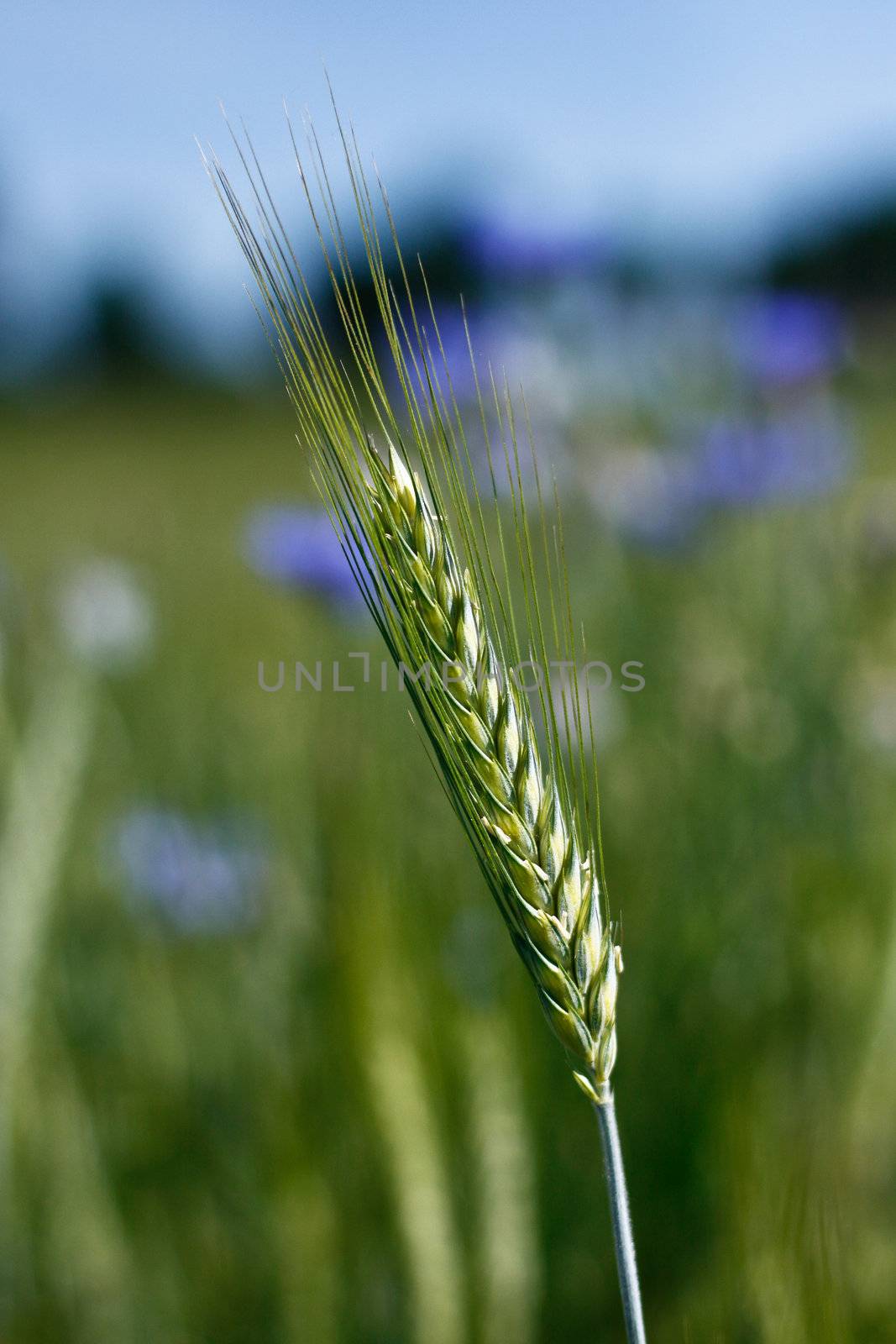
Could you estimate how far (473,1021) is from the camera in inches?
19.1

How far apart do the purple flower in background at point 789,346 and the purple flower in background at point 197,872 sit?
1.91 feet

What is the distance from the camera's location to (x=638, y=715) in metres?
1.02

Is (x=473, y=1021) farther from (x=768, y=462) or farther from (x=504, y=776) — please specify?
(x=768, y=462)

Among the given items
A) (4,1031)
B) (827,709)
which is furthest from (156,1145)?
(827,709)

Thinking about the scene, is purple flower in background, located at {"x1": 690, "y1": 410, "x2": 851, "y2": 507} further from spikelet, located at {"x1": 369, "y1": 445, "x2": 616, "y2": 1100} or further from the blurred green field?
spikelet, located at {"x1": 369, "y1": 445, "x2": 616, "y2": 1100}

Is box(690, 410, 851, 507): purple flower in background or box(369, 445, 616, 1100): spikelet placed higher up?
box(690, 410, 851, 507): purple flower in background

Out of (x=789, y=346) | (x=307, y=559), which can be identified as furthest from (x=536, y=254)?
(x=307, y=559)

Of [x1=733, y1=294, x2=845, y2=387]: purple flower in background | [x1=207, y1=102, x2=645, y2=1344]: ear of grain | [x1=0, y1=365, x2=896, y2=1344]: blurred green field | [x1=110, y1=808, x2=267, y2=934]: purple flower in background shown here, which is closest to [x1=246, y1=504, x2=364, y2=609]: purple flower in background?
[x1=0, y1=365, x2=896, y2=1344]: blurred green field

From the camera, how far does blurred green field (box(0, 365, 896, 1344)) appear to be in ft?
1.39

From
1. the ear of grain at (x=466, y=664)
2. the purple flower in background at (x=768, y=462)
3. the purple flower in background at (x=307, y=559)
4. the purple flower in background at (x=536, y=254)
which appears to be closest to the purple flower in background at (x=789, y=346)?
the purple flower in background at (x=768, y=462)

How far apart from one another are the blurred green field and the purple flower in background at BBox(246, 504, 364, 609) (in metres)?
0.03

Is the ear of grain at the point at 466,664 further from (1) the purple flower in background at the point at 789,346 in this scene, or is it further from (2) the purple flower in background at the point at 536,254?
(2) the purple flower in background at the point at 536,254

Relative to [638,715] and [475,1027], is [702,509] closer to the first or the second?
[638,715]

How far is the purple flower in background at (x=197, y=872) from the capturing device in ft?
3.11
